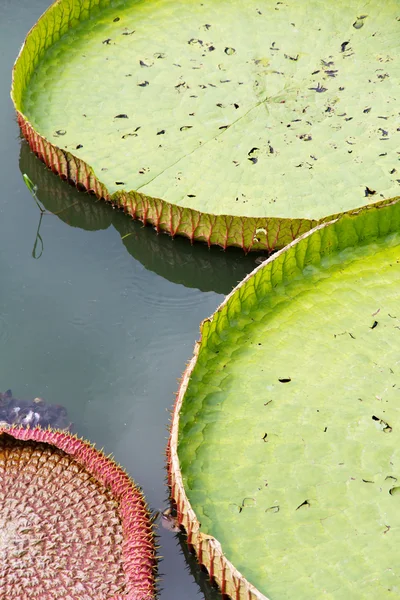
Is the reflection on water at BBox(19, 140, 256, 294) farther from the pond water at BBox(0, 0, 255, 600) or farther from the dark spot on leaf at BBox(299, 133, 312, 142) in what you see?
the dark spot on leaf at BBox(299, 133, 312, 142)

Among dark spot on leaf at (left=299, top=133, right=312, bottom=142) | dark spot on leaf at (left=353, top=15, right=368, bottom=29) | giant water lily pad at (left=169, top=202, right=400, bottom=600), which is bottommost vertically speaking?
giant water lily pad at (left=169, top=202, right=400, bottom=600)

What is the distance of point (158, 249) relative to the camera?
3.64 metres

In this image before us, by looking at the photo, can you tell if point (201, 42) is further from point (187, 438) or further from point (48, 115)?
point (187, 438)

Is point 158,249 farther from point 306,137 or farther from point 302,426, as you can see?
point 302,426

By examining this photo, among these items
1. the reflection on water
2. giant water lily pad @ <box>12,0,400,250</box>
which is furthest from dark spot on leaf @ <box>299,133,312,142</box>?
the reflection on water

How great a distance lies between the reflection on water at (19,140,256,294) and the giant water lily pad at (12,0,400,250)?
0.31 feet

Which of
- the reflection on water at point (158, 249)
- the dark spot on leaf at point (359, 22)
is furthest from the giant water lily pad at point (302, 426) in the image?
the dark spot on leaf at point (359, 22)

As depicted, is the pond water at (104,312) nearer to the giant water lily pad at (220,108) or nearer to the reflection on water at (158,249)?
the reflection on water at (158,249)

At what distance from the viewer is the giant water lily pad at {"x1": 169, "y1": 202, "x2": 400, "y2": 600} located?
230 cm

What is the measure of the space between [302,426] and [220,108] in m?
1.84

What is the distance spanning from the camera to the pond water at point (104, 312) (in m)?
2.96

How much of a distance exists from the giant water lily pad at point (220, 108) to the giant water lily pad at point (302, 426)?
305 mm

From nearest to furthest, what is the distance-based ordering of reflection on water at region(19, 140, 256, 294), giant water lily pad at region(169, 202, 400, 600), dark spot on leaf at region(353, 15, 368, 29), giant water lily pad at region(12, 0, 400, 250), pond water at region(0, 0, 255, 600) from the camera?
giant water lily pad at region(169, 202, 400, 600) < pond water at region(0, 0, 255, 600) < giant water lily pad at region(12, 0, 400, 250) < reflection on water at region(19, 140, 256, 294) < dark spot on leaf at region(353, 15, 368, 29)

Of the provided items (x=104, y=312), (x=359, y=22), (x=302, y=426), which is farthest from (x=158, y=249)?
(x=359, y=22)
